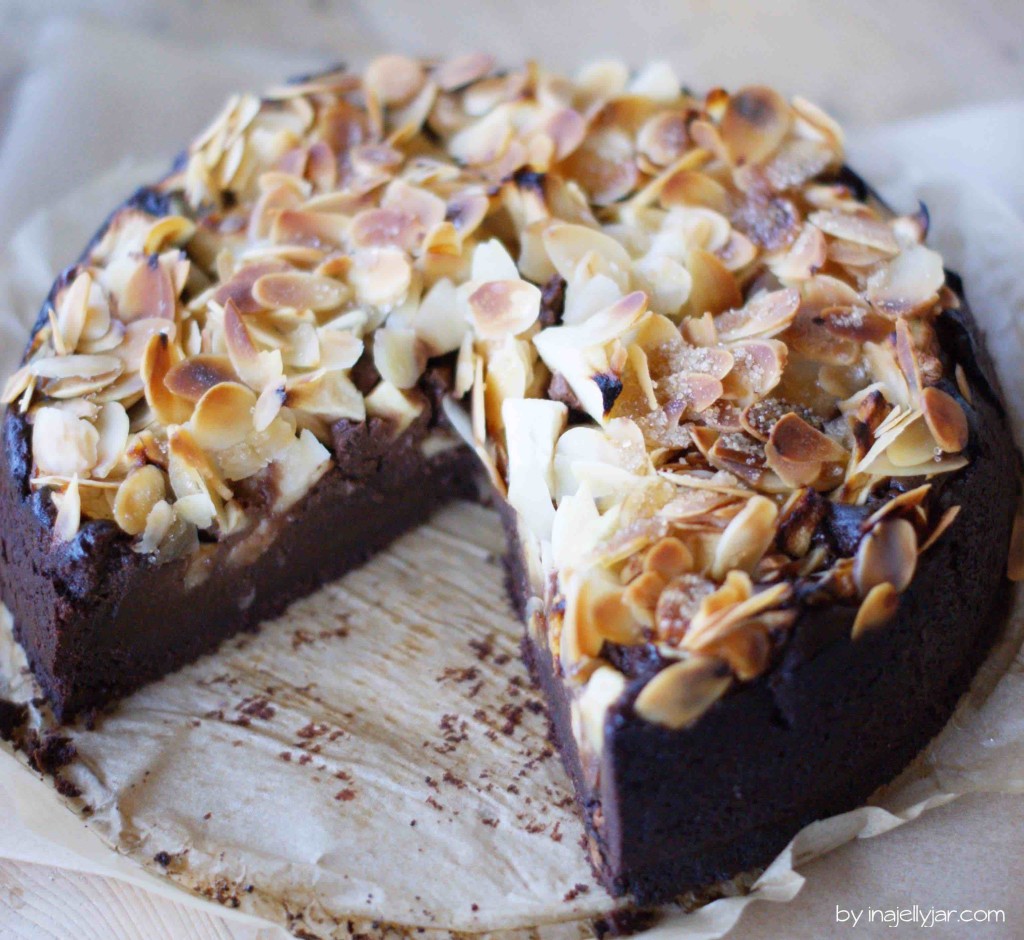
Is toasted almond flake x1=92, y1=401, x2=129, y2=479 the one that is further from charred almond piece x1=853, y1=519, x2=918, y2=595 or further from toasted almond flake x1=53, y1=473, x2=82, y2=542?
charred almond piece x1=853, y1=519, x2=918, y2=595

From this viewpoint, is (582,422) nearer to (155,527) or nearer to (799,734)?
(799,734)

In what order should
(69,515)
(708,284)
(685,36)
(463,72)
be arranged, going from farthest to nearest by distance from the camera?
(685,36)
(463,72)
(708,284)
(69,515)

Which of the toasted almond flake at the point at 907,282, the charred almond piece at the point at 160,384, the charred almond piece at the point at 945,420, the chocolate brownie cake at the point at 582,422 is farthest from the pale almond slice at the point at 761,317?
the charred almond piece at the point at 160,384

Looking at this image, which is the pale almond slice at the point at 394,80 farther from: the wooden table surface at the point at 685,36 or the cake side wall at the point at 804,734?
the cake side wall at the point at 804,734

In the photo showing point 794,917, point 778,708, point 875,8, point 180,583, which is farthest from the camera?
point 875,8

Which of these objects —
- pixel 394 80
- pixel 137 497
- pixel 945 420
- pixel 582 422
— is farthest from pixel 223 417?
pixel 945 420

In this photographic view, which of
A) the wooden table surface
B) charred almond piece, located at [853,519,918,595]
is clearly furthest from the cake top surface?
the wooden table surface

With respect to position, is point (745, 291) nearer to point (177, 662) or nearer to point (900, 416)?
point (900, 416)

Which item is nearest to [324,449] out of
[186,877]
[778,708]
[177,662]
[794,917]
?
[177,662]
